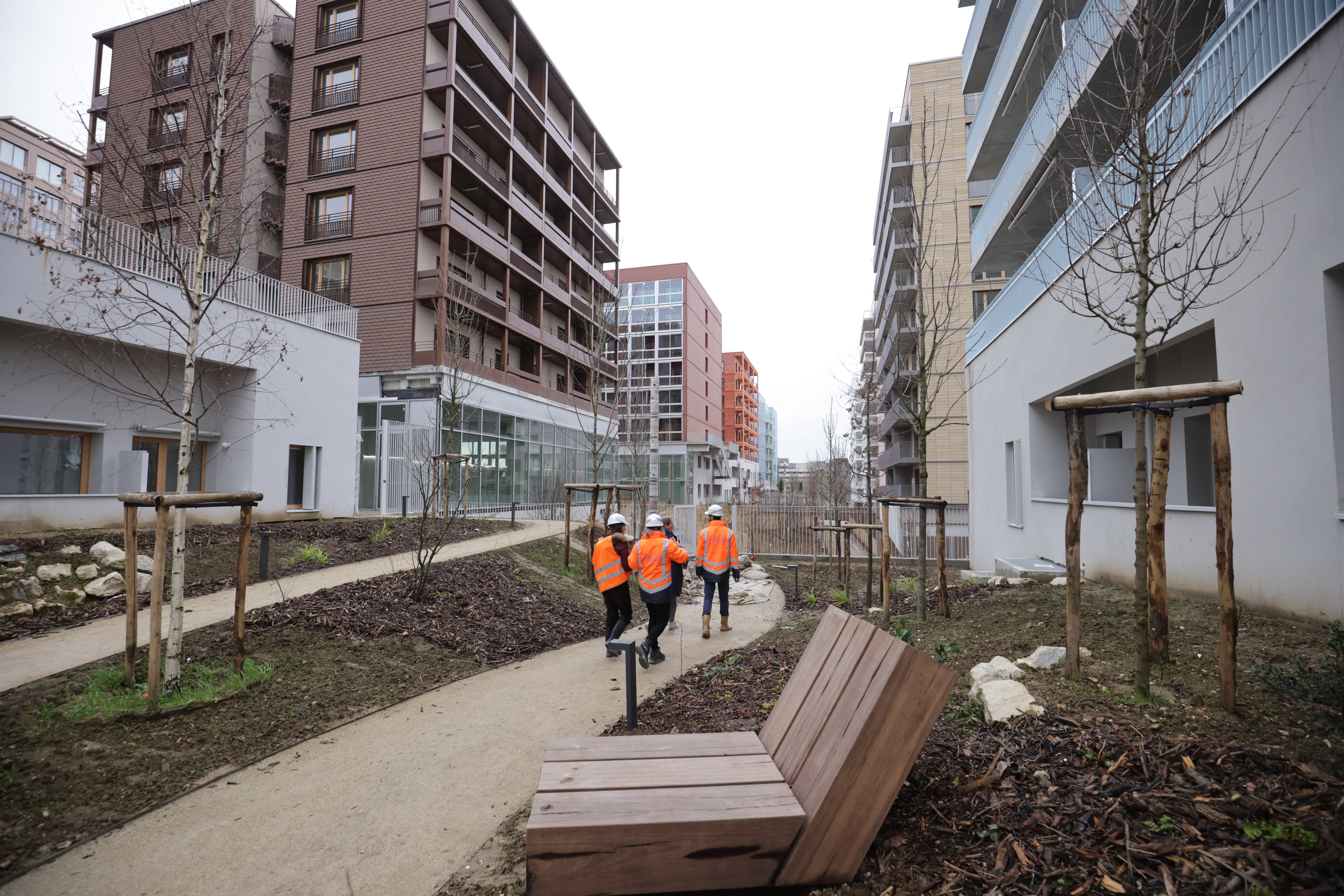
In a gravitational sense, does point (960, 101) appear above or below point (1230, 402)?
above

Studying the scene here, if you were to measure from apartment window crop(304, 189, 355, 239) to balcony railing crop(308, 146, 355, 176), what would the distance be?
0.98m

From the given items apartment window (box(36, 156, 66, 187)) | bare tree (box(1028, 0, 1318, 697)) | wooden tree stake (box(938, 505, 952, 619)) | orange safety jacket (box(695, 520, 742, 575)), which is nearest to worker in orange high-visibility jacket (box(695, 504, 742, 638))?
orange safety jacket (box(695, 520, 742, 575))

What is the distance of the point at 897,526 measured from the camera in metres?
24.1

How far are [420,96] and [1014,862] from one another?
31.7m

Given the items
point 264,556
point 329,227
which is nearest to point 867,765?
point 264,556

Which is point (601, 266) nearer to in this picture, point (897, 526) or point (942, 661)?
point (897, 526)

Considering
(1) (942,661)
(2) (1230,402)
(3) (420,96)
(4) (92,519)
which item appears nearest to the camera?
(1) (942,661)

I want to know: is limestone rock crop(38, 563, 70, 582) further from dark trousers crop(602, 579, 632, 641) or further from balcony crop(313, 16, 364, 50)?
balcony crop(313, 16, 364, 50)

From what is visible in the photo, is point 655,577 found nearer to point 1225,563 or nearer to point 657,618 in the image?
point 657,618

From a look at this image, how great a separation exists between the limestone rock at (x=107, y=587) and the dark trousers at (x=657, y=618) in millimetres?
7518

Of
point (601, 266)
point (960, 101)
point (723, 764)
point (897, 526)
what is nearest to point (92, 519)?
point (723, 764)

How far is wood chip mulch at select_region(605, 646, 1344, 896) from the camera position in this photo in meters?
2.23

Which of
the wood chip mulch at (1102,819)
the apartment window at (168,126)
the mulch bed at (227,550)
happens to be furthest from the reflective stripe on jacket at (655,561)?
the apartment window at (168,126)

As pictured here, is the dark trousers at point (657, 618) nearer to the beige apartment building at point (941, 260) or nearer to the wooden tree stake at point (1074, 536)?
the wooden tree stake at point (1074, 536)
